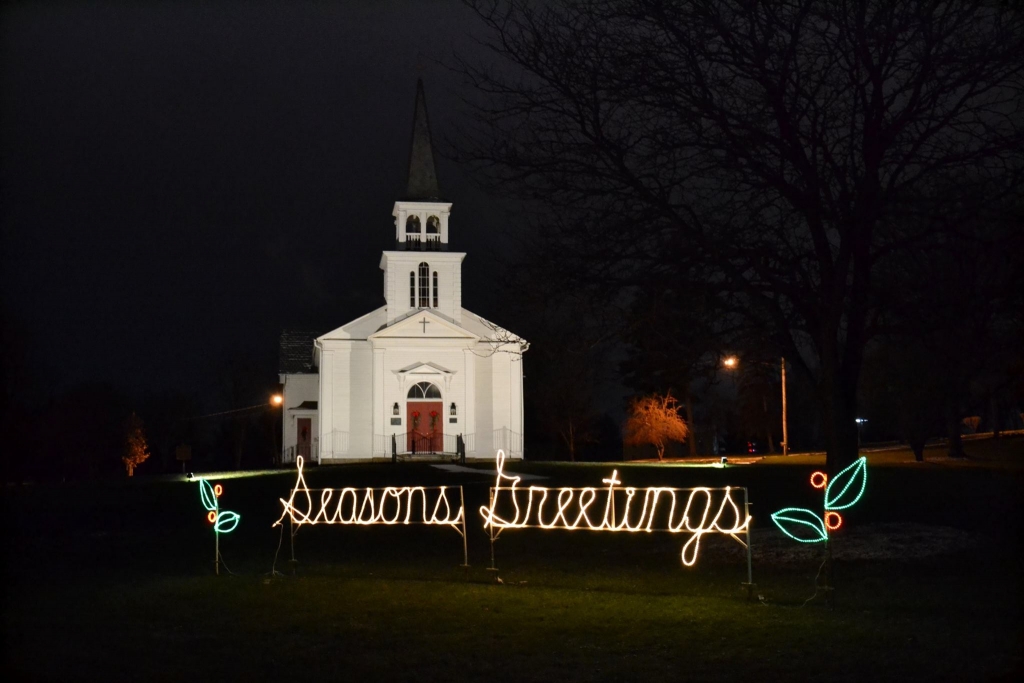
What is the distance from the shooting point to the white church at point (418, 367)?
151 feet

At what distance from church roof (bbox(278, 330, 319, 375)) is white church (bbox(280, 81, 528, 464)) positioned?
6048mm

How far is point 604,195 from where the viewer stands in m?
14.1

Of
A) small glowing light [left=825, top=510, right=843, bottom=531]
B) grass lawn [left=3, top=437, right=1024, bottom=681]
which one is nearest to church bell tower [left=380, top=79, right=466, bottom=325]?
grass lawn [left=3, top=437, right=1024, bottom=681]

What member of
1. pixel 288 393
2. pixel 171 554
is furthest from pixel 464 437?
pixel 171 554

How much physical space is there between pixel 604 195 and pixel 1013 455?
34.9 meters

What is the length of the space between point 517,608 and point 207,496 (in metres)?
6.55

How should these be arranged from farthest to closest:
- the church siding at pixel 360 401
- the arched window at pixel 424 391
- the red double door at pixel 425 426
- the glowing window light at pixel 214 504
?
1. the church siding at pixel 360 401
2. the arched window at pixel 424 391
3. the red double door at pixel 425 426
4. the glowing window light at pixel 214 504

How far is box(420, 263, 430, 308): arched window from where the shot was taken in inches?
1924

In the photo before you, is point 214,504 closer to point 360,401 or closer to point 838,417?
point 838,417

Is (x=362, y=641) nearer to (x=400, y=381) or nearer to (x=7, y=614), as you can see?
(x=7, y=614)

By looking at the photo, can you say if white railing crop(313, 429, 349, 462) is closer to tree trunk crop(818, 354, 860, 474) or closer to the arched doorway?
the arched doorway

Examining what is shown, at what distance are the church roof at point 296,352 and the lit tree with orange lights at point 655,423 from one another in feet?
60.7

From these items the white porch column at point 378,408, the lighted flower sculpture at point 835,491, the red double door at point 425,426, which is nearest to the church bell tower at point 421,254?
the white porch column at point 378,408

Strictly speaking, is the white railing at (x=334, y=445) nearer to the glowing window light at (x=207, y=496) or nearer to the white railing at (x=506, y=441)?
the white railing at (x=506, y=441)
